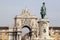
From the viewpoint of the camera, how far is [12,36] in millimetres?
100625

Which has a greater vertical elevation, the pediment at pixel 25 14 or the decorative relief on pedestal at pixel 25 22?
the pediment at pixel 25 14

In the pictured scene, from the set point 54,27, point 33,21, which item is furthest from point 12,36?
point 54,27

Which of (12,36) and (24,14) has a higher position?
(24,14)

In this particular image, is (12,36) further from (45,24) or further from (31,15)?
(45,24)

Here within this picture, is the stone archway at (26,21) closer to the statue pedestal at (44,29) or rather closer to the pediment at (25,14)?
the pediment at (25,14)

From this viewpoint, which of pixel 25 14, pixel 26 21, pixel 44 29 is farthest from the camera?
pixel 26 21

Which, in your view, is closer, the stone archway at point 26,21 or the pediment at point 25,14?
the stone archway at point 26,21

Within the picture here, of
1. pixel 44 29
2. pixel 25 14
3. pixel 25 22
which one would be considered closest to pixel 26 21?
pixel 25 22

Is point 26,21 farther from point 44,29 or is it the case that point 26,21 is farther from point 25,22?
point 44,29

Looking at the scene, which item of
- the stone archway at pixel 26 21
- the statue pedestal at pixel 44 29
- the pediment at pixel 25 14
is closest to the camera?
the statue pedestal at pixel 44 29

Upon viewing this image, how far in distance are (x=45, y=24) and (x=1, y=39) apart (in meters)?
29.4

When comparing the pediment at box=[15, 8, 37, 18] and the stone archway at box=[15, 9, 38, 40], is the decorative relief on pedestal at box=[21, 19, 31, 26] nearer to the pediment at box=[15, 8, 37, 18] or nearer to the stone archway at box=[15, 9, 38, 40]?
the stone archway at box=[15, 9, 38, 40]

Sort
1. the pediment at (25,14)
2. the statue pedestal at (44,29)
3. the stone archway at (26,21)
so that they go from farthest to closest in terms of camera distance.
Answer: the pediment at (25,14)
the stone archway at (26,21)
the statue pedestal at (44,29)

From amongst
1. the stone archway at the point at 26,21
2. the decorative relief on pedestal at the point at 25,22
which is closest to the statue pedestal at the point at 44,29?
the stone archway at the point at 26,21
